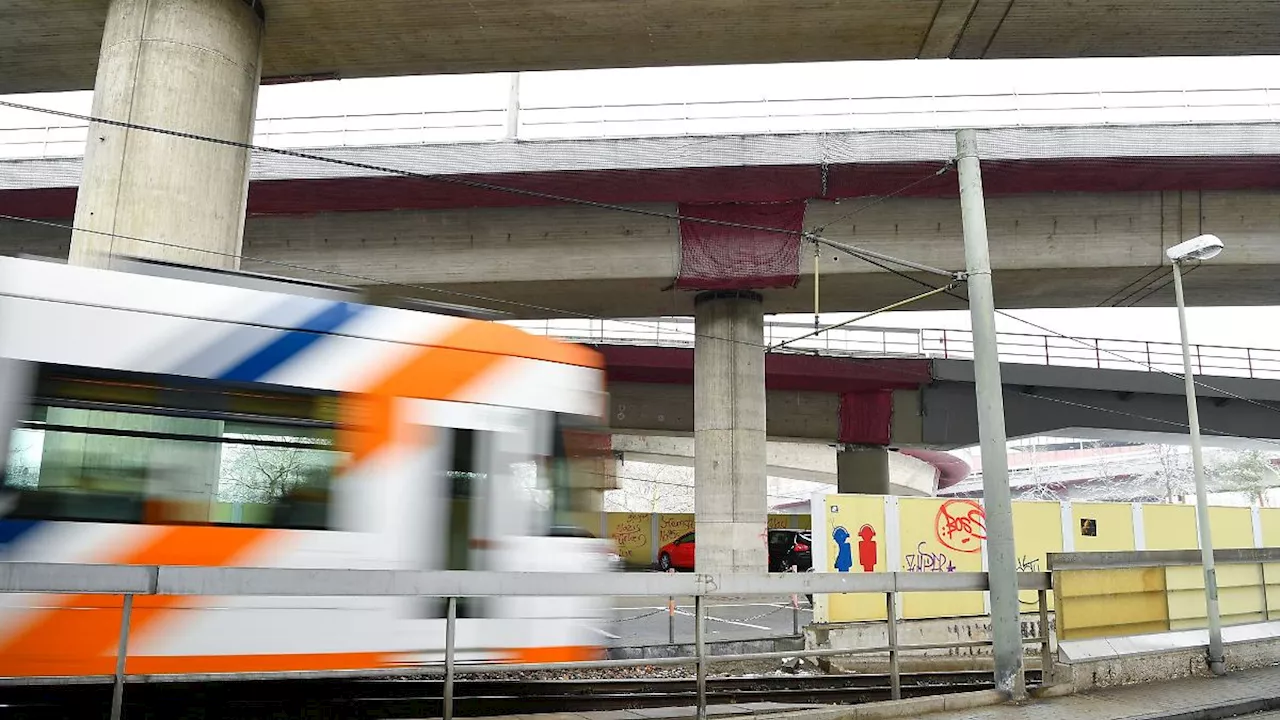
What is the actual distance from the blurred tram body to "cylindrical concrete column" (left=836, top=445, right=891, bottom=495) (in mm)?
24112

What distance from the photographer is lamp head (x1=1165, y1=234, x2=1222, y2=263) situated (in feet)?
41.3

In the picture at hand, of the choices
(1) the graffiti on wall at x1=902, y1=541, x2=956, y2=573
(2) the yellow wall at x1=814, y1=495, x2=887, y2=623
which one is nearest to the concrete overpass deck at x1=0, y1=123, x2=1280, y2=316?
(2) the yellow wall at x1=814, y1=495, x2=887, y2=623

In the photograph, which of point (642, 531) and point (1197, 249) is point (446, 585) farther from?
point (642, 531)

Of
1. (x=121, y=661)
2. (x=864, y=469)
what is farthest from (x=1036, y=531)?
(x=121, y=661)

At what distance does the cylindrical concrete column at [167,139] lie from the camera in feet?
40.4

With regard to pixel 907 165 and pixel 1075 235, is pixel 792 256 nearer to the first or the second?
pixel 907 165

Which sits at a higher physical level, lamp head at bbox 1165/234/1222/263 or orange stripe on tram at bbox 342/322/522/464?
lamp head at bbox 1165/234/1222/263

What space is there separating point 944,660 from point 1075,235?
11193 mm

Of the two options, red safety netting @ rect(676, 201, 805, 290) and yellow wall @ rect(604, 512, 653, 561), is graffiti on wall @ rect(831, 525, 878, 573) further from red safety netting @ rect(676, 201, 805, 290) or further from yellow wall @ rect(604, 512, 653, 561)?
yellow wall @ rect(604, 512, 653, 561)

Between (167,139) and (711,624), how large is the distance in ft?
42.0

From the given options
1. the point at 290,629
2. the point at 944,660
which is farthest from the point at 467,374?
the point at 944,660

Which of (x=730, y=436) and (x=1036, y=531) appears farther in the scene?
(x=730, y=436)

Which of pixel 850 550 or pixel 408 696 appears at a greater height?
pixel 850 550

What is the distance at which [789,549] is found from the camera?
3334cm
